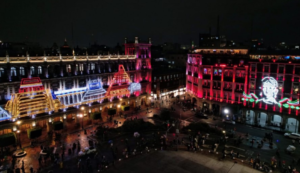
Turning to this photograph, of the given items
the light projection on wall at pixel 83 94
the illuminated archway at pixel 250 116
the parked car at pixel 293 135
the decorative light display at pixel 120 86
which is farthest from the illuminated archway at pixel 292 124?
the light projection on wall at pixel 83 94

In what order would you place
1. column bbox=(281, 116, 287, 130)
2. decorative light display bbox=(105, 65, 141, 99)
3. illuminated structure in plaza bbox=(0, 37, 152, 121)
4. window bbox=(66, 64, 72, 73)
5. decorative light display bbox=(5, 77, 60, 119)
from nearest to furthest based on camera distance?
1. decorative light display bbox=(5, 77, 60, 119)
2. illuminated structure in plaza bbox=(0, 37, 152, 121)
3. window bbox=(66, 64, 72, 73)
4. column bbox=(281, 116, 287, 130)
5. decorative light display bbox=(105, 65, 141, 99)

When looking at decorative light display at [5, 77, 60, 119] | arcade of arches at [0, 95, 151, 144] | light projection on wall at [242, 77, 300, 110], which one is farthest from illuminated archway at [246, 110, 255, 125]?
decorative light display at [5, 77, 60, 119]

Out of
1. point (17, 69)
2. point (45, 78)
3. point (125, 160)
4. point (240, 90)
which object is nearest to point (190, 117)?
point (240, 90)

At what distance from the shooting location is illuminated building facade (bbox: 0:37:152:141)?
4259 cm

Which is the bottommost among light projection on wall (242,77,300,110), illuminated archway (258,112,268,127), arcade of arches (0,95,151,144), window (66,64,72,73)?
illuminated archway (258,112,268,127)

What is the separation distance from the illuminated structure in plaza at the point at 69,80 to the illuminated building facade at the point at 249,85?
60.1 ft

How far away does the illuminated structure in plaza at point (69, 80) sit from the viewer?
4253 centimetres

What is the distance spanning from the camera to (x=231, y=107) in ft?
201

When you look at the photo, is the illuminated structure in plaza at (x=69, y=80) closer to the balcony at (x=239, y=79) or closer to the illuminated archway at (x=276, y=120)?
the balcony at (x=239, y=79)

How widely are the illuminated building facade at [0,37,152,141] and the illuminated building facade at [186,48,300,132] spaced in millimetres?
18333

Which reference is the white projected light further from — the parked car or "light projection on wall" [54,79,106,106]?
"light projection on wall" [54,79,106,106]

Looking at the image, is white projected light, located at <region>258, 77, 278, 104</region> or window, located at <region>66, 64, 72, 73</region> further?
white projected light, located at <region>258, 77, 278, 104</region>

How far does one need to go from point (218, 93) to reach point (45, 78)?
46507 millimetres

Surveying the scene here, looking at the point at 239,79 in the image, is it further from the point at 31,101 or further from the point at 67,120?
the point at 31,101
